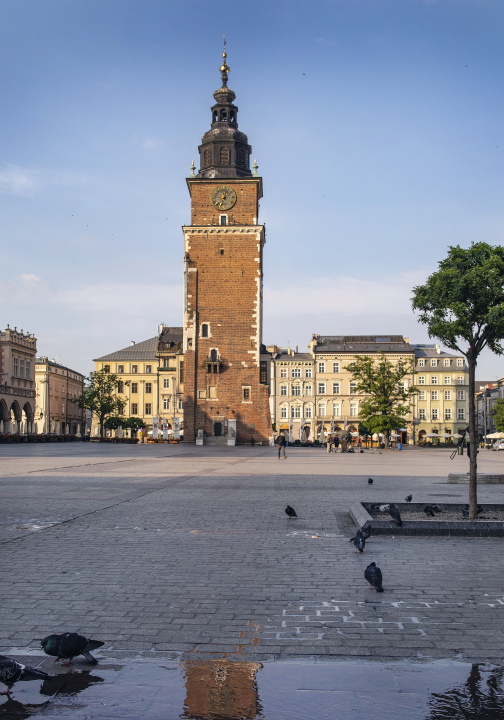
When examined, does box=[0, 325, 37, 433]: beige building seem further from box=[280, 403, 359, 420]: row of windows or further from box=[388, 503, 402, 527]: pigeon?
box=[388, 503, 402, 527]: pigeon

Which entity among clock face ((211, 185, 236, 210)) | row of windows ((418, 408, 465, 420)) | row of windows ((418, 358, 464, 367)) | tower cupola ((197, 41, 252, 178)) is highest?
tower cupola ((197, 41, 252, 178))

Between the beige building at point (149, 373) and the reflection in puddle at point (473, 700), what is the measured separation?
8850 cm

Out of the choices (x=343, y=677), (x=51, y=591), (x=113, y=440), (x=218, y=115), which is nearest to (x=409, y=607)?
(x=343, y=677)

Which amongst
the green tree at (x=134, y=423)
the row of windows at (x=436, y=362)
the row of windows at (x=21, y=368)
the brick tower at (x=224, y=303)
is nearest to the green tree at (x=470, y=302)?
the brick tower at (x=224, y=303)

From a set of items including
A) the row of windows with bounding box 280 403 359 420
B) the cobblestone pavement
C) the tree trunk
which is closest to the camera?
the cobblestone pavement

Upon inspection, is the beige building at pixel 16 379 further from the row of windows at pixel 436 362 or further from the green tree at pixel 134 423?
the row of windows at pixel 436 362

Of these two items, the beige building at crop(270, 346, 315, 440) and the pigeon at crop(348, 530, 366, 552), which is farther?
the beige building at crop(270, 346, 315, 440)

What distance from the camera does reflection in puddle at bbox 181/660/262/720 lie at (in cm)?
353

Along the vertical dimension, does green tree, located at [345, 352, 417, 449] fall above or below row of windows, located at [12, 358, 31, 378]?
below

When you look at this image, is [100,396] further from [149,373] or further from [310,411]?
[310,411]

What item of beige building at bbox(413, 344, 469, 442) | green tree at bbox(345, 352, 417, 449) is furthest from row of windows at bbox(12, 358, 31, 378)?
beige building at bbox(413, 344, 469, 442)

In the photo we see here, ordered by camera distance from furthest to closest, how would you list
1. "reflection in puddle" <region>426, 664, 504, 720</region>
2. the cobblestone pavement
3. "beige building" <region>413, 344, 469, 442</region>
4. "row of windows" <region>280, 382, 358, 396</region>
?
"beige building" <region>413, 344, 469, 442</region> → "row of windows" <region>280, 382, 358, 396</region> → the cobblestone pavement → "reflection in puddle" <region>426, 664, 504, 720</region>

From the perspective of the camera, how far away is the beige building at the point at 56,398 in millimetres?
112625

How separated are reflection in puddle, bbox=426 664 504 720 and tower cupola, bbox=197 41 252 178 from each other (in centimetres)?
6461
